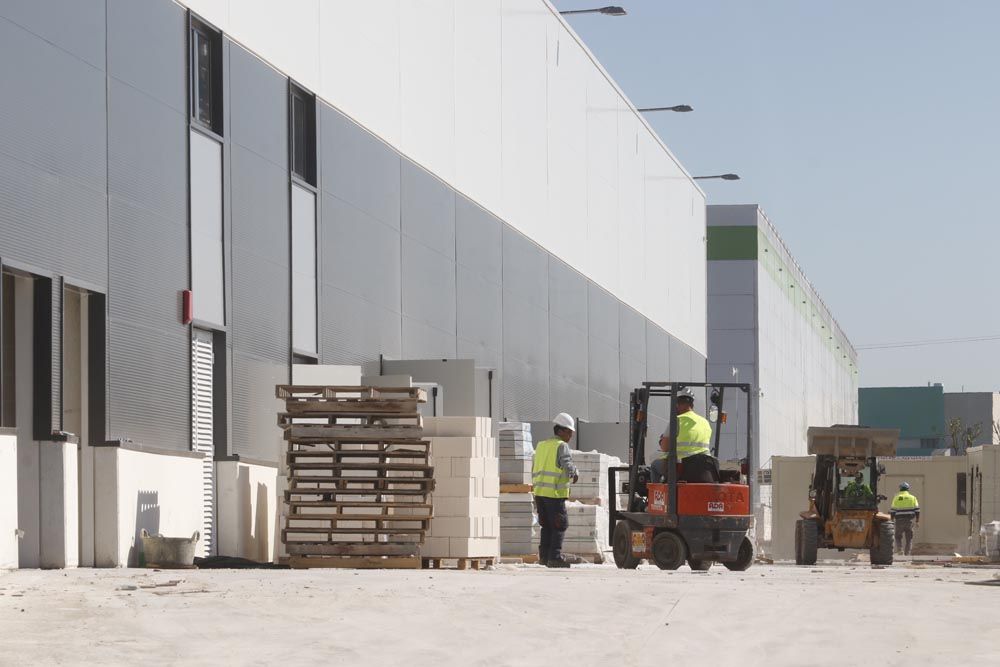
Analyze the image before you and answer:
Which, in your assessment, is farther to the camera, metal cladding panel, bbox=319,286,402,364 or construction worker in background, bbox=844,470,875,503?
construction worker in background, bbox=844,470,875,503

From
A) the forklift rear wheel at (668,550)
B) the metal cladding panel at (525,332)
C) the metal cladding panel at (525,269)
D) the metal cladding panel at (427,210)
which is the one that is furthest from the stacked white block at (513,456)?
the metal cladding panel at (525,269)

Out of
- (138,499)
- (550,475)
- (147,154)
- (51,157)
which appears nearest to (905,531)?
(550,475)

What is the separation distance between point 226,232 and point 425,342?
754cm

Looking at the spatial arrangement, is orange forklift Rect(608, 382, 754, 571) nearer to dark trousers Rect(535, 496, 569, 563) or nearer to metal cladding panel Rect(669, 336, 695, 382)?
dark trousers Rect(535, 496, 569, 563)

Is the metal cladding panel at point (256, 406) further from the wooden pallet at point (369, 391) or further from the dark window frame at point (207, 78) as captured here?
the dark window frame at point (207, 78)

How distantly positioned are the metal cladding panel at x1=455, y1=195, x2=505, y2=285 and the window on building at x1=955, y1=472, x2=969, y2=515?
1514 centimetres

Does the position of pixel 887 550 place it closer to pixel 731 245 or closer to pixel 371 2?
pixel 371 2

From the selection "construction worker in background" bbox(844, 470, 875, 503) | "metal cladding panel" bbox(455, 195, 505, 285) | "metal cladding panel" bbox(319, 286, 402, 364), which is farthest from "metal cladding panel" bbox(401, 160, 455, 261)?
"construction worker in background" bbox(844, 470, 875, 503)

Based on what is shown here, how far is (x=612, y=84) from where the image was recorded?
41.6m

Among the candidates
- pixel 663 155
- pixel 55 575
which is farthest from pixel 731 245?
pixel 55 575

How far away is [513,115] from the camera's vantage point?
1264 inches

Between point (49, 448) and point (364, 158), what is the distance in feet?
30.7

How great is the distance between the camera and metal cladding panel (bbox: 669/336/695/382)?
160ft

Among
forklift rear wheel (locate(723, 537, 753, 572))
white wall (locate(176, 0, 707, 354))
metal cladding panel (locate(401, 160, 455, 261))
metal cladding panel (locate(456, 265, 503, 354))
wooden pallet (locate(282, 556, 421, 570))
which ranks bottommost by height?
forklift rear wheel (locate(723, 537, 753, 572))
